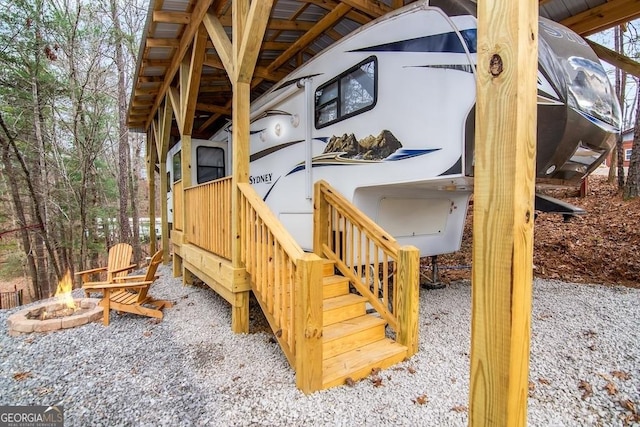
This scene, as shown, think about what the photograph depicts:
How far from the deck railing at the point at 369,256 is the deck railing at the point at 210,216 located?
113 cm

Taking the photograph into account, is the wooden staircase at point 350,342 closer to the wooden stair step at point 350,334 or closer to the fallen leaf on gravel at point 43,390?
the wooden stair step at point 350,334

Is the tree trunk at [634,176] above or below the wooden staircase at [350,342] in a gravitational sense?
above

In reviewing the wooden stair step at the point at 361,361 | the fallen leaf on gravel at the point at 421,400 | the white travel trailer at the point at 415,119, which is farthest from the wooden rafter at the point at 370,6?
the fallen leaf on gravel at the point at 421,400

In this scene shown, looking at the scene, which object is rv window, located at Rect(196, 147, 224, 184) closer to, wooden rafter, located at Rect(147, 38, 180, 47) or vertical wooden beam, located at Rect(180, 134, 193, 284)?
vertical wooden beam, located at Rect(180, 134, 193, 284)

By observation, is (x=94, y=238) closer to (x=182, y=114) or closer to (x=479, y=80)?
(x=182, y=114)

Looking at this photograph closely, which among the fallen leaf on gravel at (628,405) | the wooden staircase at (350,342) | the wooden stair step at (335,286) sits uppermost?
the wooden stair step at (335,286)

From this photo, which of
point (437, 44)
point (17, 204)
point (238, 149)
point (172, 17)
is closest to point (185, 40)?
point (172, 17)

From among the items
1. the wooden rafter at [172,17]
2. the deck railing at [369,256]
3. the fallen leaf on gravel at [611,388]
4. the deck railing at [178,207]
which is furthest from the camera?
the deck railing at [178,207]

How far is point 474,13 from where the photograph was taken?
2.79m

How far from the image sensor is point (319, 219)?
13.7ft

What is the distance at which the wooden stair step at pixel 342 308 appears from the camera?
3.33 metres

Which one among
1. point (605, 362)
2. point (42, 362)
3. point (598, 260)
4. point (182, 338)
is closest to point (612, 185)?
point (598, 260)

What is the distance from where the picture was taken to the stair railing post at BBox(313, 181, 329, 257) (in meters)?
4.17

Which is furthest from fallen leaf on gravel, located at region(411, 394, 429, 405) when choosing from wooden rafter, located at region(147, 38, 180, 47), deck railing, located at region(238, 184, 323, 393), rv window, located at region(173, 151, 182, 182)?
rv window, located at region(173, 151, 182, 182)
